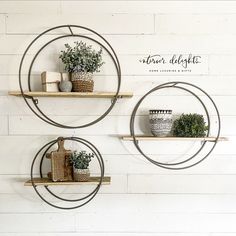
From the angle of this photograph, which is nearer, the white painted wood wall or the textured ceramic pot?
the textured ceramic pot

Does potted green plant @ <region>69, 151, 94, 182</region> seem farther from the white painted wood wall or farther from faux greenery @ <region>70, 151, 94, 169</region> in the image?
the white painted wood wall

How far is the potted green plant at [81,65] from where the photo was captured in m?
1.29

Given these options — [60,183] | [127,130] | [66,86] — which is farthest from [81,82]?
[60,183]

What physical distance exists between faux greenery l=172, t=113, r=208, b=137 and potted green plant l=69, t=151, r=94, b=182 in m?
0.43

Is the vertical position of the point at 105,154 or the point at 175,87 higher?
the point at 175,87

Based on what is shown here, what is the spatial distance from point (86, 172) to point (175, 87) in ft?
1.88

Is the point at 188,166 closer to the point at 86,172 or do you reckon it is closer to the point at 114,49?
the point at 86,172

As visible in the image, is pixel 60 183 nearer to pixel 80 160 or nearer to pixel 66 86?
pixel 80 160

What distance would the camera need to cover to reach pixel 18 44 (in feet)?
4.66

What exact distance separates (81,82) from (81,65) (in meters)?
0.07

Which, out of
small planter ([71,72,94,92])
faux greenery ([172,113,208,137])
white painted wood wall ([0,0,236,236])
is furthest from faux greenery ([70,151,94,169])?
faux greenery ([172,113,208,137])

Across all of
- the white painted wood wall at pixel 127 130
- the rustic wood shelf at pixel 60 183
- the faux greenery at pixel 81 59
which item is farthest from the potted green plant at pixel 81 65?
the rustic wood shelf at pixel 60 183

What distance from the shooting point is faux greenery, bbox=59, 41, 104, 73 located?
1.30 metres
